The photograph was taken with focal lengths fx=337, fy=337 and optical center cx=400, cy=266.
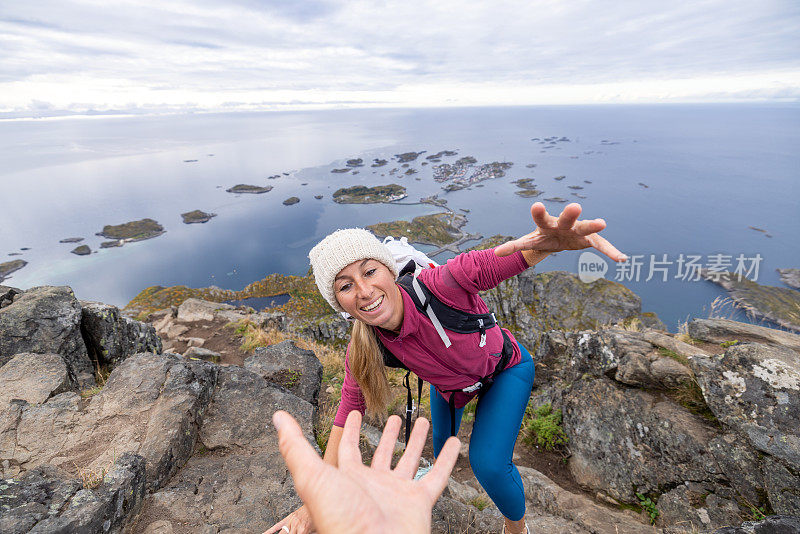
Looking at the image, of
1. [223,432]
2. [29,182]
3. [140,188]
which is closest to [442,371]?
[223,432]

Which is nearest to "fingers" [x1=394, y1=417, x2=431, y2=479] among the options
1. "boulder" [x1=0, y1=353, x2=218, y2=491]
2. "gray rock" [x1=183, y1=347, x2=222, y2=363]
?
"boulder" [x1=0, y1=353, x2=218, y2=491]

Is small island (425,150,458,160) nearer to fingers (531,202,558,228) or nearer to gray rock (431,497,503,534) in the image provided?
gray rock (431,497,503,534)

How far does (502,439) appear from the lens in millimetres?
3229

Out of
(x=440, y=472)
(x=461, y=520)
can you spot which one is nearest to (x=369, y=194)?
(x=461, y=520)

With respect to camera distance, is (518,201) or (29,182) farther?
(29,182)

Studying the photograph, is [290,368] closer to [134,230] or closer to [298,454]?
[298,454]

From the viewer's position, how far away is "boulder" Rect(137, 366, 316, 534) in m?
3.42

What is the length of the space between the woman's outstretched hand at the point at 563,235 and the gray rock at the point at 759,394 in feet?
12.3

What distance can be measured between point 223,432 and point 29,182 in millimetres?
216916

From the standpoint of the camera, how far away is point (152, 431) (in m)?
4.11

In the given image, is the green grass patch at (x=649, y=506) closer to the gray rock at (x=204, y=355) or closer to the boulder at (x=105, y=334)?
the gray rock at (x=204, y=355)

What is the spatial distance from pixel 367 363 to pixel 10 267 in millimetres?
110651

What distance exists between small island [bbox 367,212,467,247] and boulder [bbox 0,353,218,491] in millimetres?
73432

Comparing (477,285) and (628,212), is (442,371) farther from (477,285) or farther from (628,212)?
(628,212)
